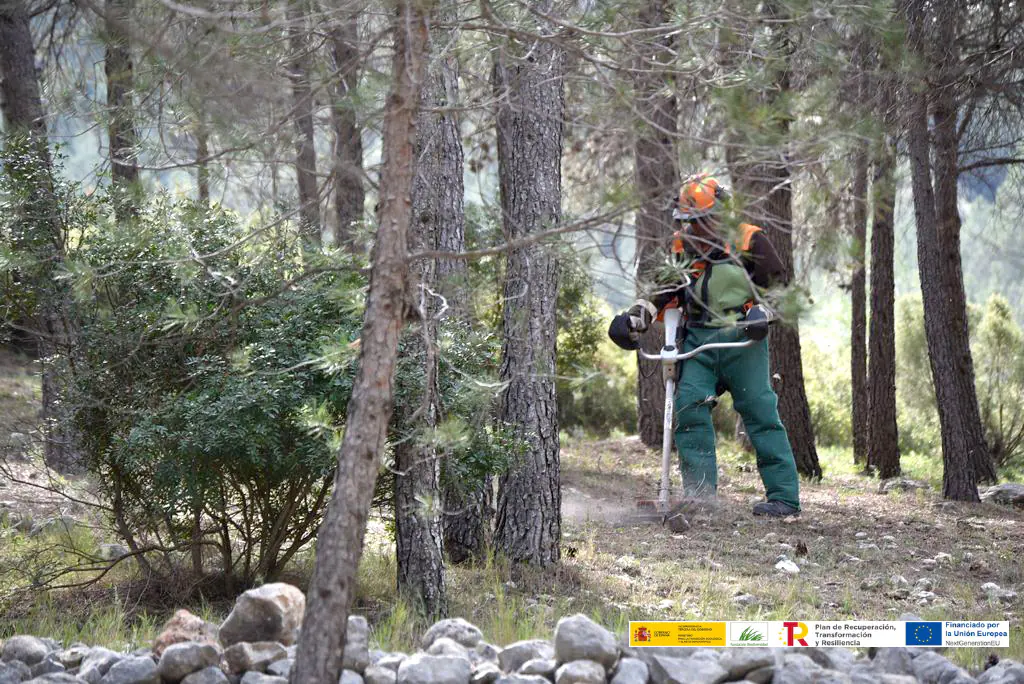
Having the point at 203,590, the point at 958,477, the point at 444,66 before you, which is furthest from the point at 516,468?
the point at 958,477

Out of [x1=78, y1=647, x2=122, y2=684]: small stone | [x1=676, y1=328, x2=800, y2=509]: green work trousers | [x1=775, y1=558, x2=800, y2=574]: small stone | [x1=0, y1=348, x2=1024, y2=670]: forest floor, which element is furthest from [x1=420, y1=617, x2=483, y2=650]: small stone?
[x1=676, y1=328, x2=800, y2=509]: green work trousers

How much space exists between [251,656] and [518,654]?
937 millimetres

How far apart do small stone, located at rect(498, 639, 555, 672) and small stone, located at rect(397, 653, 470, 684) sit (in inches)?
8.8

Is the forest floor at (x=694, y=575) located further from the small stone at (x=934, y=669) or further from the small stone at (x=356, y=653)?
the small stone at (x=356, y=653)

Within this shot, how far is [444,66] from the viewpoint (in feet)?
15.9

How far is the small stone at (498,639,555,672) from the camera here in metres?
3.75

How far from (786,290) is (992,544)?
14.5ft

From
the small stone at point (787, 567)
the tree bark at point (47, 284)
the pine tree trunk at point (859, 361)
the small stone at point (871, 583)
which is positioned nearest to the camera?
the tree bark at point (47, 284)

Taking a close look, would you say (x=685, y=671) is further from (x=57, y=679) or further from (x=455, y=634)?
(x=57, y=679)

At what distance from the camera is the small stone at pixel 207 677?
3576mm

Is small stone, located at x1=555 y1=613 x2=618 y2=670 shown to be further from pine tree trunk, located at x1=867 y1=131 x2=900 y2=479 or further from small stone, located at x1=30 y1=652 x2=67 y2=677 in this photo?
pine tree trunk, located at x1=867 y1=131 x2=900 y2=479

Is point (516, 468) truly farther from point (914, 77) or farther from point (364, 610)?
point (914, 77)

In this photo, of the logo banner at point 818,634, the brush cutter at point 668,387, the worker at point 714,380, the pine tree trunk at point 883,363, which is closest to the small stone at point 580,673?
the logo banner at point 818,634

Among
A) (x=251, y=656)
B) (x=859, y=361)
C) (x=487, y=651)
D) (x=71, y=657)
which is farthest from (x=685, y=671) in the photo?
(x=859, y=361)
